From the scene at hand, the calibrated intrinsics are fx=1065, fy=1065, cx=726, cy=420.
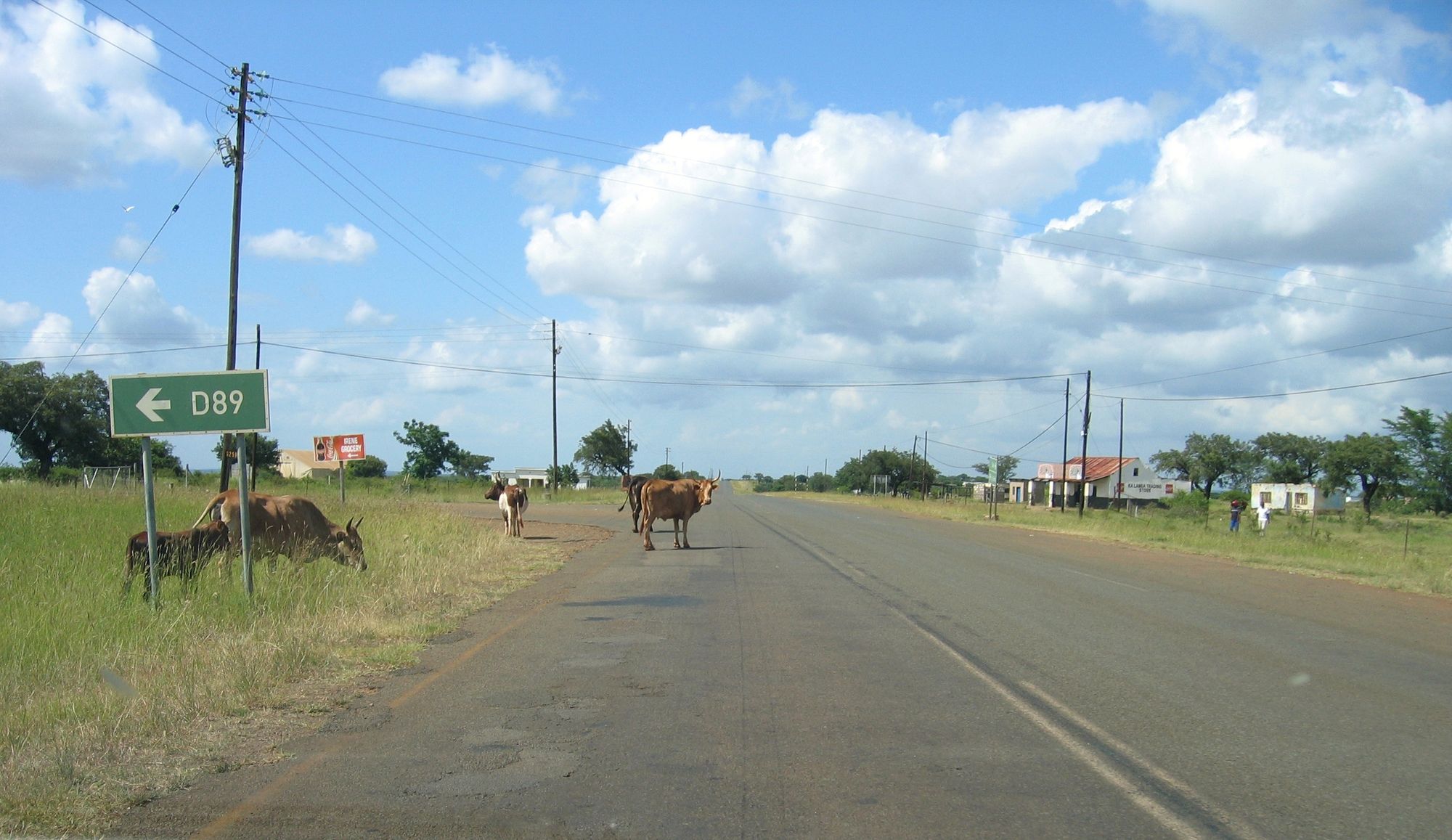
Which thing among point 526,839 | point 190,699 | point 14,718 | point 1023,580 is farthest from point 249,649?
point 1023,580

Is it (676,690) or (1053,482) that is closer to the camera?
(676,690)

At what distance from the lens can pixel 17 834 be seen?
507cm

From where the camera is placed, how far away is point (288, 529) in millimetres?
14516

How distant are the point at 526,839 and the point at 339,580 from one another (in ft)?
32.6

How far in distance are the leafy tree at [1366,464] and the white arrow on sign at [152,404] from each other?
83623 millimetres

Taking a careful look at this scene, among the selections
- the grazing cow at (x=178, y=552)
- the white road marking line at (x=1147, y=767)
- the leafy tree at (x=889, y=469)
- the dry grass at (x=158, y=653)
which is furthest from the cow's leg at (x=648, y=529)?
the leafy tree at (x=889, y=469)

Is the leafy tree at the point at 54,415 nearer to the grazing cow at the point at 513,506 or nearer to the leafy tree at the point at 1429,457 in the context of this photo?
the grazing cow at the point at 513,506

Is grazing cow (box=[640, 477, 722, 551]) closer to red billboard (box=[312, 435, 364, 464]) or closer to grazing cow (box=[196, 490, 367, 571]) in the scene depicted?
grazing cow (box=[196, 490, 367, 571])

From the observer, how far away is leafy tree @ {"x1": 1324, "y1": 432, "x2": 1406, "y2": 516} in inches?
3103

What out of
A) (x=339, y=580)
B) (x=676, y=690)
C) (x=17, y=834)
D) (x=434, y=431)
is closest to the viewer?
(x=17, y=834)

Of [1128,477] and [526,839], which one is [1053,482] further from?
[526,839]

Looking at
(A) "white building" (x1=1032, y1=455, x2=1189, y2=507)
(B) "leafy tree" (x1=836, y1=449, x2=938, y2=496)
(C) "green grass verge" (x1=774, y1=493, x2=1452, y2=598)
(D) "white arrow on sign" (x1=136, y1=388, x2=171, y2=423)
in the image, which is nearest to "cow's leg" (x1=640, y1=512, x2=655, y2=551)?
(D) "white arrow on sign" (x1=136, y1=388, x2=171, y2=423)

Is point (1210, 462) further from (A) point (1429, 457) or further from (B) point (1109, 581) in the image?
(B) point (1109, 581)

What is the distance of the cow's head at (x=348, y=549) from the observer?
594 inches
